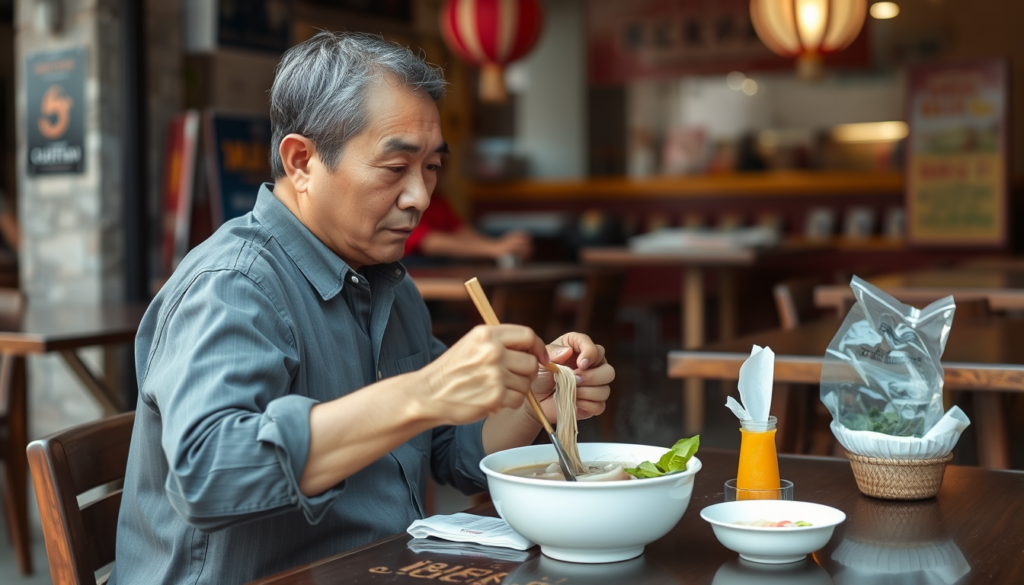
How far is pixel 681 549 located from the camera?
1.04 metres

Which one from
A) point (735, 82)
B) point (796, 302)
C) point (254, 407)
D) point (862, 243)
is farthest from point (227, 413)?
point (735, 82)

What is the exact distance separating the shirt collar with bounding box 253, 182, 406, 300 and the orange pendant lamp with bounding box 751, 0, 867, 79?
427 centimetres

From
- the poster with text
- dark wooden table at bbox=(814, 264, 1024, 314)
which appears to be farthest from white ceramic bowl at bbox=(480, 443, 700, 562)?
the poster with text

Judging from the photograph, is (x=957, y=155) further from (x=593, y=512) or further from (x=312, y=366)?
(x=593, y=512)

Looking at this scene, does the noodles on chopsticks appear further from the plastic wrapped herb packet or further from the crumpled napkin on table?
the plastic wrapped herb packet

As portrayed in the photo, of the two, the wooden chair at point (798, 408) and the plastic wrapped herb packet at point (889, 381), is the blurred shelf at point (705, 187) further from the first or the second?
the plastic wrapped herb packet at point (889, 381)

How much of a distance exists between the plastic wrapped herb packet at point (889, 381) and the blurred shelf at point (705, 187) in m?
6.00

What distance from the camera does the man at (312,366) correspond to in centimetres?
102

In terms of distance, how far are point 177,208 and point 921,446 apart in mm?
4037

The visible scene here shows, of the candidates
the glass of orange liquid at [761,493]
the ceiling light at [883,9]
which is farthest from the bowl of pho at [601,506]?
the ceiling light at [883,9]

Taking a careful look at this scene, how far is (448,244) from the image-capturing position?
16.3ft

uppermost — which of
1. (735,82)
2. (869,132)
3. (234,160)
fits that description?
(735,82)

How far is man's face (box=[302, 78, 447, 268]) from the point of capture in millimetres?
1226

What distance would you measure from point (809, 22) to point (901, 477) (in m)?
4.29
